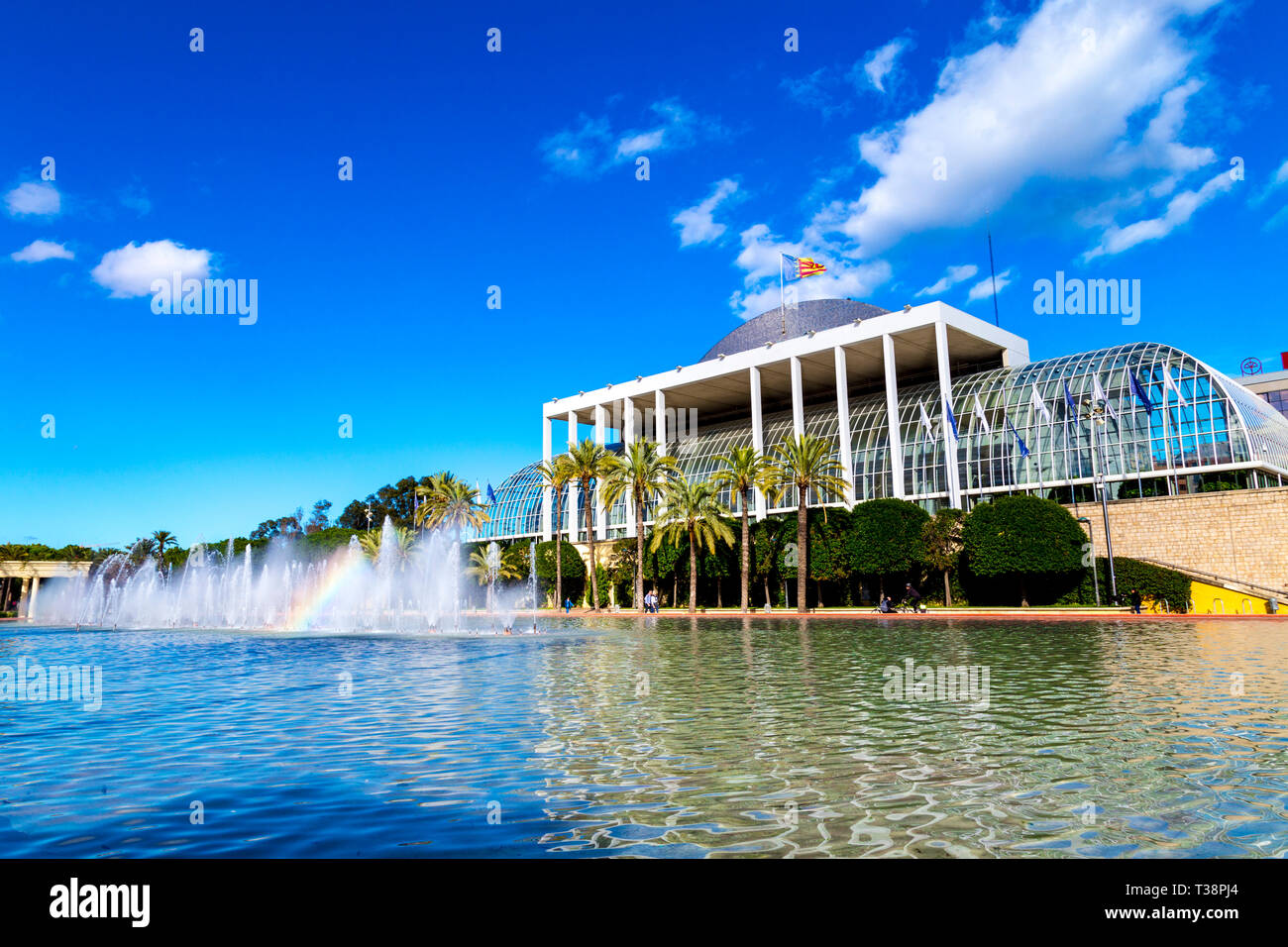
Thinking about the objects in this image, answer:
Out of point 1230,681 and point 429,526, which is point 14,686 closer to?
point 1230,681

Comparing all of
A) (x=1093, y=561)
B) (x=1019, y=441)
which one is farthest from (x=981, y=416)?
(x=1093, y=561)

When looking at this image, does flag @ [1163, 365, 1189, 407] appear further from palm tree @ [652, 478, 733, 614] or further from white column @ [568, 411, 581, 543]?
white column @ [568, 411, 581, 543]

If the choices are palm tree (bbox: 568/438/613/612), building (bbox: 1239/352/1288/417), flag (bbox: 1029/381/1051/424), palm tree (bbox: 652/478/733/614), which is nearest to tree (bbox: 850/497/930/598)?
palm tree (bbox: 652/478/733/614)

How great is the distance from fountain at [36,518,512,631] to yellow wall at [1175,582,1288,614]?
124 feet

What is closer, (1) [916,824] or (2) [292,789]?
(1) [916,824]

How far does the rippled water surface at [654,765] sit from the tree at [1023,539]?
2895 centimetres

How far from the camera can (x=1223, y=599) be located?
41.5 m

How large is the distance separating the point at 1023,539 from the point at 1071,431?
11.8m

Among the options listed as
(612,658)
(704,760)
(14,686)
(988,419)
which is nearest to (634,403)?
(988,419)

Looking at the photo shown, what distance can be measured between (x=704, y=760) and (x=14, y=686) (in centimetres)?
1397

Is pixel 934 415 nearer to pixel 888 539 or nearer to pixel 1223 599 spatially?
pixel 888 539

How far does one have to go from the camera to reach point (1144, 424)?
49.0 metres

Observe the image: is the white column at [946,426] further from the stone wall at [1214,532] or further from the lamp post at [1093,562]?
the stone wall at [1214,532]

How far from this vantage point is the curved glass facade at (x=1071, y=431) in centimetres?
4706
